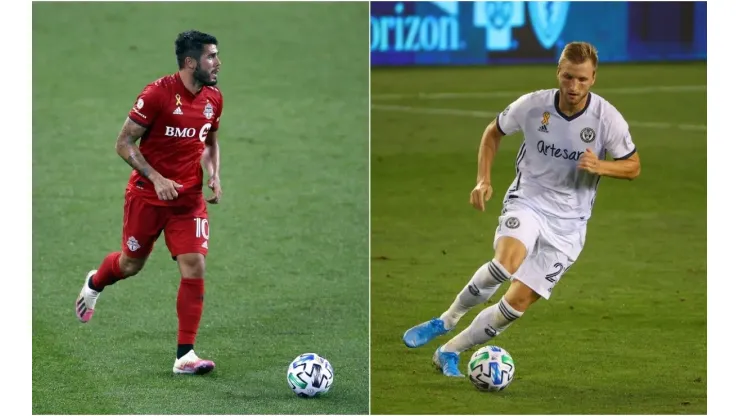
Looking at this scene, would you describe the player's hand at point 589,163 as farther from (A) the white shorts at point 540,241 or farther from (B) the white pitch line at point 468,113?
(B) the white pitch line at point 468,113

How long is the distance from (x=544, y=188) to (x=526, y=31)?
23.8 feet

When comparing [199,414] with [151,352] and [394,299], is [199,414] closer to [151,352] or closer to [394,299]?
[151,352]

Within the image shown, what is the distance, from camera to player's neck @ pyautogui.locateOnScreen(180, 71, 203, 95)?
589 cm

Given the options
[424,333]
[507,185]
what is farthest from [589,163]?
[507,185]

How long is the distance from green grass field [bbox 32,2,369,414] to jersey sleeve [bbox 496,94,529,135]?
1325mm

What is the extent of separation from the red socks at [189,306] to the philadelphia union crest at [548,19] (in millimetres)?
7206

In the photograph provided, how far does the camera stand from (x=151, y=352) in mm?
6285

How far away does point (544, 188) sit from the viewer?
19.0ft

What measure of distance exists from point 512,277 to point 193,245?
145 cm

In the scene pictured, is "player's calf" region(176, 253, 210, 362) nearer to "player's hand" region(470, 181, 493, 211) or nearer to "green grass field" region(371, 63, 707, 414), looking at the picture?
"green grass field" region(371, 63, 707, 414)

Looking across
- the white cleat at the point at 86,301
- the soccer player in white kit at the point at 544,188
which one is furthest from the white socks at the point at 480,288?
the white cleat at the point at 86,301

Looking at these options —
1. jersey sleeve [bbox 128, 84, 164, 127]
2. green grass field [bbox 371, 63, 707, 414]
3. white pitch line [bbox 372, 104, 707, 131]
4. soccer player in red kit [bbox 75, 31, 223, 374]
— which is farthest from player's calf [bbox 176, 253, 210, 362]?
white pitch line [bbox 372, 104, 707, 131]

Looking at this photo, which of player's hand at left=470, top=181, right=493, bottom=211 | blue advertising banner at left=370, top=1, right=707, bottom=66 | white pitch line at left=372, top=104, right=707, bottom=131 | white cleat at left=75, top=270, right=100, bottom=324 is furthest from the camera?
white pitch line at left=372, top=104, right=707, bottom=131

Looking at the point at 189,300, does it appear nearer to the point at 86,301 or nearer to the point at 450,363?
the point at 86,301
